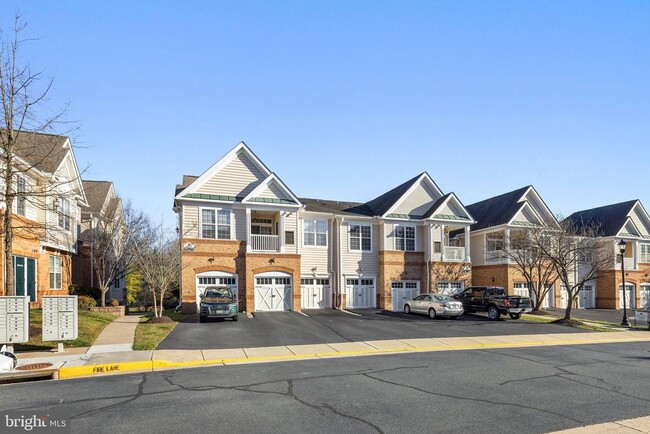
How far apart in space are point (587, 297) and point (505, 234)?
12.0 metres

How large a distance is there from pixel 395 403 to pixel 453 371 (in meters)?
3.68

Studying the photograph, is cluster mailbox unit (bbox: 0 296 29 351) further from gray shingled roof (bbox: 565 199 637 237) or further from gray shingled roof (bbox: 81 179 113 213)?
gray shingled roof (bbox: 565 199 637 237)

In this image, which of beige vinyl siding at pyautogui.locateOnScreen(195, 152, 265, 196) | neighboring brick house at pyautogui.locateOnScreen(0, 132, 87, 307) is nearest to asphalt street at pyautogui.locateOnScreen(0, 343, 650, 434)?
neighboring brick house at pyautogui.locateOnScreen(0, 132, 87, 307)

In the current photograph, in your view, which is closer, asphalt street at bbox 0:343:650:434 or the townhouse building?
asphalt street at bbox 0:343:650:434

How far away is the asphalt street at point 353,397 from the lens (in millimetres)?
7223

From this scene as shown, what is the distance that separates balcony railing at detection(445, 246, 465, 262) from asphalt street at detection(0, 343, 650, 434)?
20249mm

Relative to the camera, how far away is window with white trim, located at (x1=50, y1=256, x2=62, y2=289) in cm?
2644

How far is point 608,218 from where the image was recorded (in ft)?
136

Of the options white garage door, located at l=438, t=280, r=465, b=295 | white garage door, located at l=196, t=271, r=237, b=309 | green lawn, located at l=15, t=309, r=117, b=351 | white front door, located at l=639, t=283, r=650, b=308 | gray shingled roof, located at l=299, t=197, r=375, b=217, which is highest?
gray shingled roof, located at l=299, t=197, r=375, b=217

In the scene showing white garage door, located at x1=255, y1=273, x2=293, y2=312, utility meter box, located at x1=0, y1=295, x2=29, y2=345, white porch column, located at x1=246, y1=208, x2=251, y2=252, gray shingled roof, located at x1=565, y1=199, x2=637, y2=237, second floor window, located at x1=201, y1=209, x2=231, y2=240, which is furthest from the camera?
gray shingled roof, located at x1=565, y1=199, x2=637, y2=237

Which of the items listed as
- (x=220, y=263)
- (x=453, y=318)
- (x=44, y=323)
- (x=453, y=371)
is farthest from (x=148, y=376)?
(x=453, y=318)

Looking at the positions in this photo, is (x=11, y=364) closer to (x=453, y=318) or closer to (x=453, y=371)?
(x=453, y=371)

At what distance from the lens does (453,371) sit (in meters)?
11.4

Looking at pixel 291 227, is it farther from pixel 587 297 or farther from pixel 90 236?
pixel 587 297
